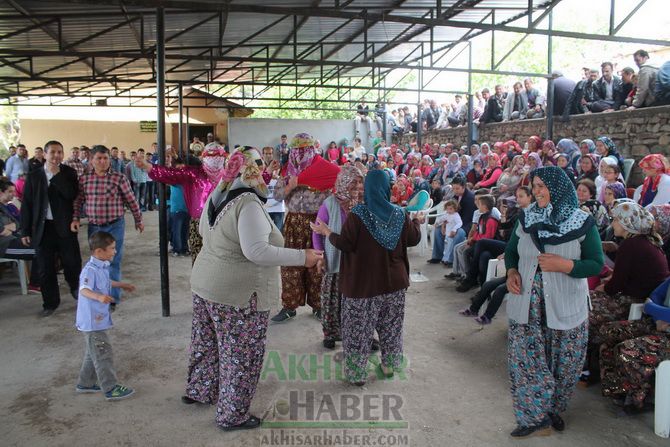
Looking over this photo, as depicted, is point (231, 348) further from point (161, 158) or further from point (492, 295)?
point (492, 295)

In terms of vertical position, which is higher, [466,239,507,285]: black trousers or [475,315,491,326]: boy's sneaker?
[466,239,507,285]: black trousers

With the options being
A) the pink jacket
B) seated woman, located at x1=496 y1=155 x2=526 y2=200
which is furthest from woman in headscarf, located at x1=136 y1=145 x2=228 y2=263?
seated woman, located at x1=496 y1=155 x2=526 y2=200

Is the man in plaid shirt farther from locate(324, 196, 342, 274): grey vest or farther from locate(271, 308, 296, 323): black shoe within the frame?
locate(324, 196, 342, 274): grey vest

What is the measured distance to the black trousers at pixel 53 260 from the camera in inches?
196

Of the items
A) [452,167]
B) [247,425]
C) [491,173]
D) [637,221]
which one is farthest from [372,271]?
[452,167]

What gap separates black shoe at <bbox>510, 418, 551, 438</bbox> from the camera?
9.34 ft

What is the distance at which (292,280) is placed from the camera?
4.71m

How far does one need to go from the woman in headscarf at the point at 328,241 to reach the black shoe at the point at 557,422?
69.6 inches

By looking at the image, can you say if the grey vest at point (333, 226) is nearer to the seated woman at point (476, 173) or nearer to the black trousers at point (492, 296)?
the black trousers at point (492, 296)

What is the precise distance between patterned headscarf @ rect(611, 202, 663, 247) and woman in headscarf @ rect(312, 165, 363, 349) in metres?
1.80

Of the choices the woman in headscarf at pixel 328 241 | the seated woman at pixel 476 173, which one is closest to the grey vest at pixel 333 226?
the woman in headscarf at pixel 328 241

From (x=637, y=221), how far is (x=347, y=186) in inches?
78.3

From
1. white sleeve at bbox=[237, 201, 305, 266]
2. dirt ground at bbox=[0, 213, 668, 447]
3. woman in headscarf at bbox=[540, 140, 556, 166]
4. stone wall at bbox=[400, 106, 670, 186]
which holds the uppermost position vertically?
stone wall at bbox=[400, 106, 670, 186]

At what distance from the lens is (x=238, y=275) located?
270 centimetres
